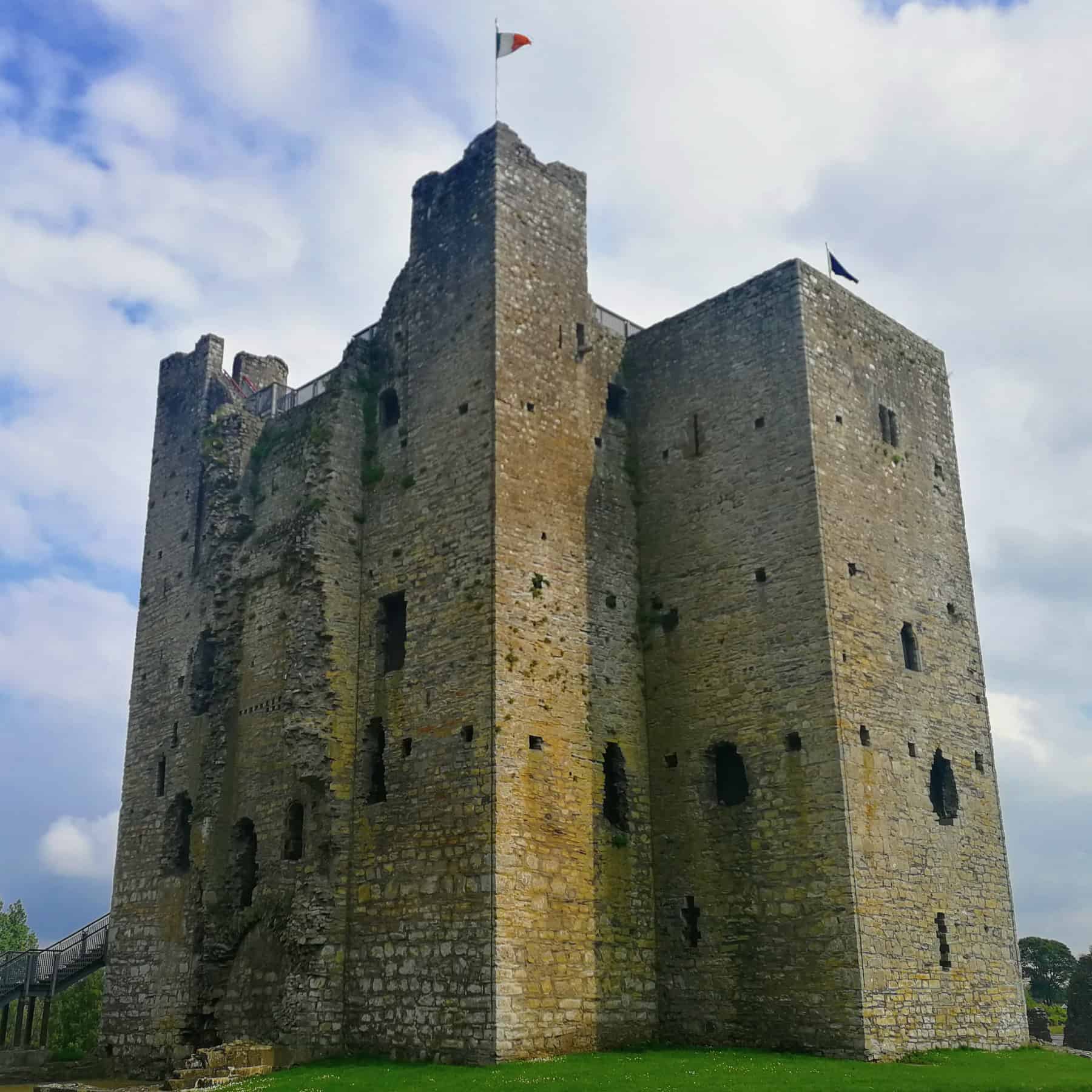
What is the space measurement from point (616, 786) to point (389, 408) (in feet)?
27.2

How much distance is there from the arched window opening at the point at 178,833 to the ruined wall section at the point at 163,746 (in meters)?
0.04

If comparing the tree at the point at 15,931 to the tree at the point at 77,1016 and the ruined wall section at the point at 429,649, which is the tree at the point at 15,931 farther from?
the ruined wall section at the point at 429,649

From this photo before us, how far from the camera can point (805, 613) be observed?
19.2m

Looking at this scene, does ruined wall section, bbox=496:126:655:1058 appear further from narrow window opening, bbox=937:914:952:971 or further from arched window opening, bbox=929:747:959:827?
arched window opening, bbox=929:747:959:827

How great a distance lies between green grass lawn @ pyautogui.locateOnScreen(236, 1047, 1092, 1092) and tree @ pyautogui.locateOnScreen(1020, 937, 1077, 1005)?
142 ft

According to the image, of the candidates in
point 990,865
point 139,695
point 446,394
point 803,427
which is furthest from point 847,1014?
point 139,695

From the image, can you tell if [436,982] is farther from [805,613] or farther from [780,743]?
[805,613]

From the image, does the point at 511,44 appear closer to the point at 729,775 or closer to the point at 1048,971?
the point at 729,775

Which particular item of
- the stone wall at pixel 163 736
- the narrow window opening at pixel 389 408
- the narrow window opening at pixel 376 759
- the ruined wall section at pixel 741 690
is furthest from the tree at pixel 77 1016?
the ruined wall section at pixel 741 690

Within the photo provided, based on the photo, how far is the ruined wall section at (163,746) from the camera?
896 inches

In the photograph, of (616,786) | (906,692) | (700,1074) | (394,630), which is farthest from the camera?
(394,630)

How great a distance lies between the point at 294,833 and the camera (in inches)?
822

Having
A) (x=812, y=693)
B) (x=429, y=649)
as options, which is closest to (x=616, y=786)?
(x=812, y=693)

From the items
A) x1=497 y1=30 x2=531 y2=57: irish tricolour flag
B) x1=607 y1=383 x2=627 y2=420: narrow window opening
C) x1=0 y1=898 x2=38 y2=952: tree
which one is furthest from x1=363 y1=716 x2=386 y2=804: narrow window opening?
x1=0 y1=898 x2=38 y2=952: tree
